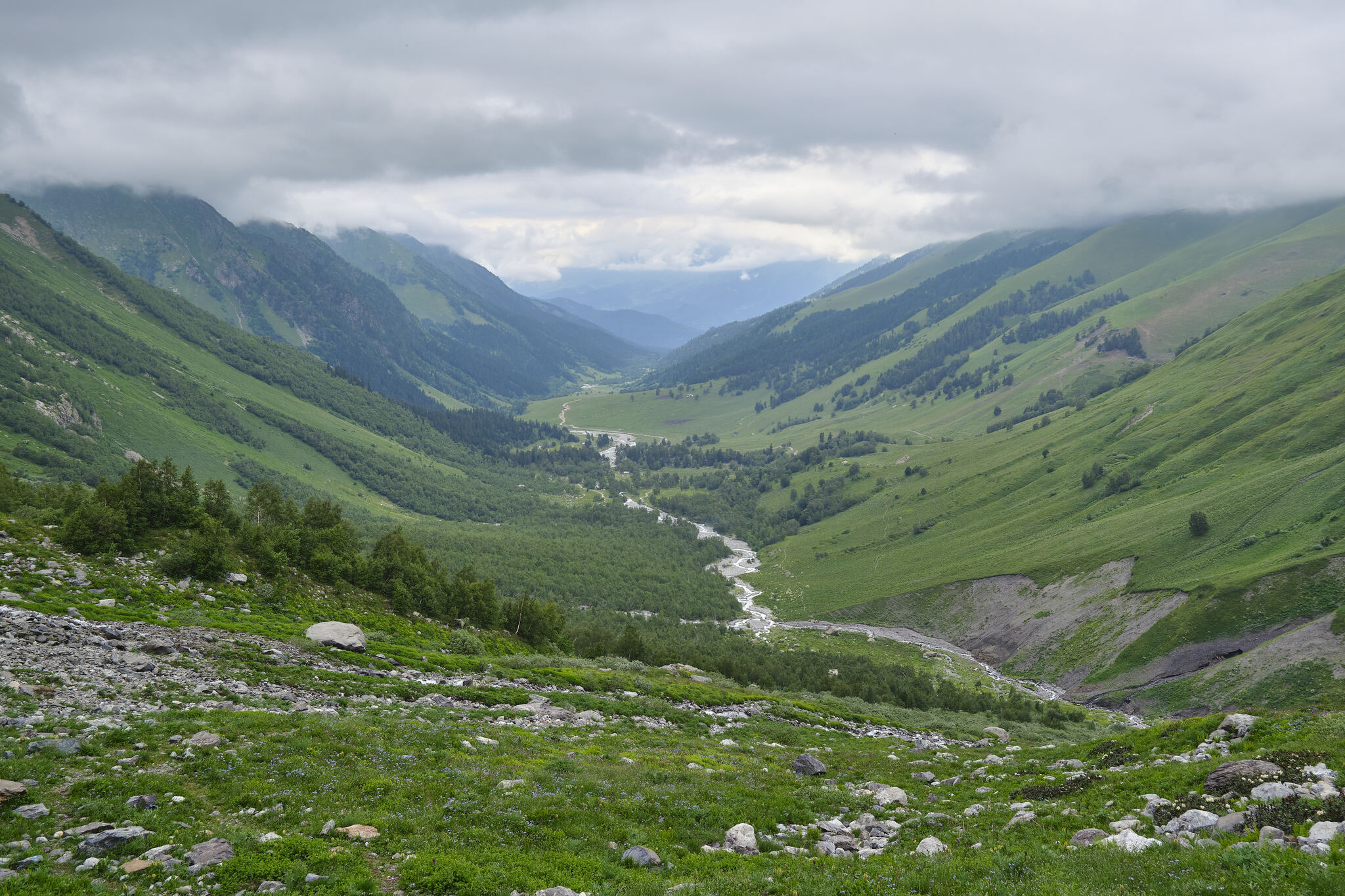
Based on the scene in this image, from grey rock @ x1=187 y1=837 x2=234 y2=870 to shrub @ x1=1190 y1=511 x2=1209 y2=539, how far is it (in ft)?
547

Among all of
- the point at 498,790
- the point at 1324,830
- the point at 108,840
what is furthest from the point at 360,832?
the point at 1324,830

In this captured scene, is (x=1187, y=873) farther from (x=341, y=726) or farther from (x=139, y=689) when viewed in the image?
(x=139, y=689)

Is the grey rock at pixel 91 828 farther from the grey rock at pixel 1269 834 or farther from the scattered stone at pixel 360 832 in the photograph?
Answer: the grey rock at pixel 1269 834

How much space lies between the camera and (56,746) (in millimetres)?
21672

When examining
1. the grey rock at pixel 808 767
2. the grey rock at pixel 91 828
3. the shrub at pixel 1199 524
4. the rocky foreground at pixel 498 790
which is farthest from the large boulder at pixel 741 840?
the shrub at pixel 1199 524

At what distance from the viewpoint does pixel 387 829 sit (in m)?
19.4

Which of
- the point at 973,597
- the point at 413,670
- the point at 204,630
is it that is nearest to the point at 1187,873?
the point at 413,670

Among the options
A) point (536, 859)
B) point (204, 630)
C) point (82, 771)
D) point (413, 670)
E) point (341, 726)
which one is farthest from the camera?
point (413, 670)

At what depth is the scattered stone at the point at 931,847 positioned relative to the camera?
2039 cm

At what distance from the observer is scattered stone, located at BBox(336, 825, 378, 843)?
18625 millimetres

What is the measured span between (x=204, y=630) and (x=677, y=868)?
3464 centimetres

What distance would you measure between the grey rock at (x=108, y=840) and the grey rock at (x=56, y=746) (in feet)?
22.9

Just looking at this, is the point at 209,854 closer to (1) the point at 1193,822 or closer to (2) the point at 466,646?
Answer: (1) the point at 1193,822

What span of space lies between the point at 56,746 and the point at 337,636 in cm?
2475
